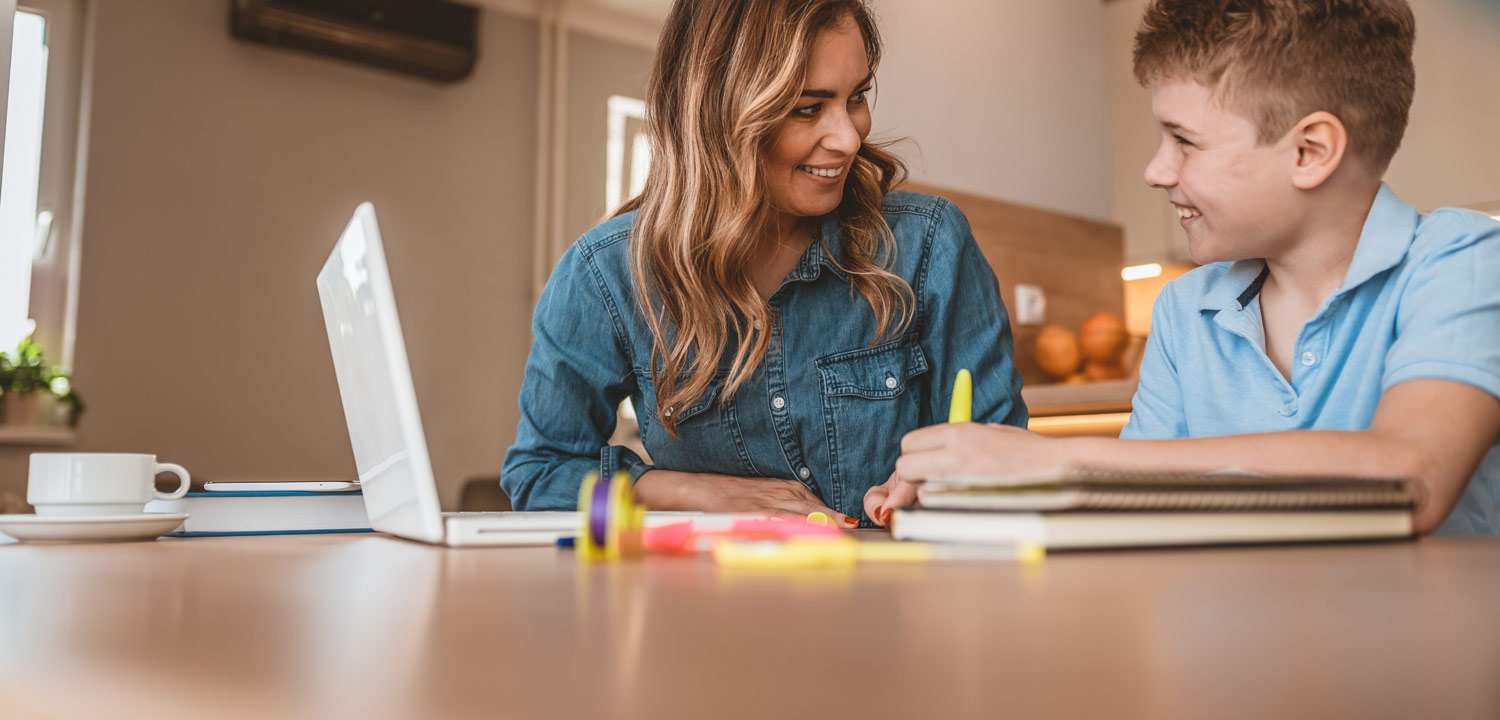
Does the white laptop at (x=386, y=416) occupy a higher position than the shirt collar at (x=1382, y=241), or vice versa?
the shirt collar at (x=1382, y=241)

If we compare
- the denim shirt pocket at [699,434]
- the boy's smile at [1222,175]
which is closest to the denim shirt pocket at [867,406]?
the denim shirt pocket at [699,434]

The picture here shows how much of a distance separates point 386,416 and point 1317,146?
0.84 metres

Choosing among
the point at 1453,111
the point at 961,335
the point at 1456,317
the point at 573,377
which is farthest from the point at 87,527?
the point at 1453,111

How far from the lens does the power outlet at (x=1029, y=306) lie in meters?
2.93

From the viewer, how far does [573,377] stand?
126 cm

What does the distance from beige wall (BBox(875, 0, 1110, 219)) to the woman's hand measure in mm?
1545

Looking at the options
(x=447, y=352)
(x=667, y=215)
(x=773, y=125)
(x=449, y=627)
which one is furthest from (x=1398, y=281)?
(x=447, y=352)

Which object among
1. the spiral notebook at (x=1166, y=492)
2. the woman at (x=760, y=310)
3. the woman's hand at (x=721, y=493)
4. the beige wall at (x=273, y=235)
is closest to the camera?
the spiral notebook at (x=1166, y=492)

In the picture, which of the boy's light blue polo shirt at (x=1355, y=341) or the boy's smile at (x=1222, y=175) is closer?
the boy's light blue polo shirt at (x=1355, y=341)

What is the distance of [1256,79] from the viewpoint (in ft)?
3.22

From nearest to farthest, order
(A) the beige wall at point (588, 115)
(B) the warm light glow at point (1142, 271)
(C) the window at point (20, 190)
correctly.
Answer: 1. (C) the window at point (20, 190)
2. (B) the warm light glow at point (1142, 271)
3. (A) the beige wall at point (588, 115)

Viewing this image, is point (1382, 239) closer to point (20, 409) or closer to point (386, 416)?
point (386, 416)

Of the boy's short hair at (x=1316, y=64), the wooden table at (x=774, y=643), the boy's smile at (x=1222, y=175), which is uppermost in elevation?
the boy's short hair at (x=1316, y=64)

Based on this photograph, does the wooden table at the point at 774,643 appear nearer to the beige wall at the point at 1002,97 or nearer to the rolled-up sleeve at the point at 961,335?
the rolled-up sleeve at the point at 961,335
